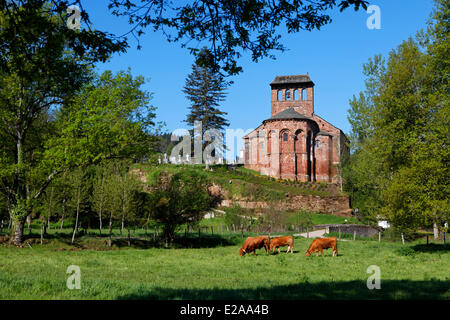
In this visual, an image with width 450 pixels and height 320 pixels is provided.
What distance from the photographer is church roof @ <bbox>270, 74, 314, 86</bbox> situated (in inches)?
2907

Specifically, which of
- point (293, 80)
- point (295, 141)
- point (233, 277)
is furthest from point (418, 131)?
point (293, 80)

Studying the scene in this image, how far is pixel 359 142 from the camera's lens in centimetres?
3853

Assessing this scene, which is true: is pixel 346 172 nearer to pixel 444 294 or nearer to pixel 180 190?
pixel 180 190

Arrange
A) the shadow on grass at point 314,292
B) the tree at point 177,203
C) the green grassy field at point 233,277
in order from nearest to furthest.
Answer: the shadow on grass at point 314,292 → the green grassy field at point 233,277 → the tree at point 177,203

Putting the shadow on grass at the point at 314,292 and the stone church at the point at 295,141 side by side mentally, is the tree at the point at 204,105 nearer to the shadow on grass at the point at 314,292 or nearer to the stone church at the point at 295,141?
the stone church at the point at 295,141

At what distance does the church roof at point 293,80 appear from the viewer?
7383 cm

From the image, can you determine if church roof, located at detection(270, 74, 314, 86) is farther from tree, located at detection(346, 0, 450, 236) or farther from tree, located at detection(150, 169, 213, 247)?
tree, located at detection(150, 169, 213, 247)

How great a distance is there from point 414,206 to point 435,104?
577 cm

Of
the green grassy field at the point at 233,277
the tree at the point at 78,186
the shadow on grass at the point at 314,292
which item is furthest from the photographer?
the tree at the point at 78,186

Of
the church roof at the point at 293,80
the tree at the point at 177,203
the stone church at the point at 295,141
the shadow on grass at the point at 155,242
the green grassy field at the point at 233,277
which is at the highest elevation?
the church roof at the point at 293,80

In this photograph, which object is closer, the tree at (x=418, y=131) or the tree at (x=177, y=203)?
the tree at (x=418, y=131)

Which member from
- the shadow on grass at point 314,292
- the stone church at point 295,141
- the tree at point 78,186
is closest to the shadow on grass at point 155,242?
the tree at point 78,186

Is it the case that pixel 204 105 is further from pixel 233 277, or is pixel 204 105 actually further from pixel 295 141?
pixel 233 277
